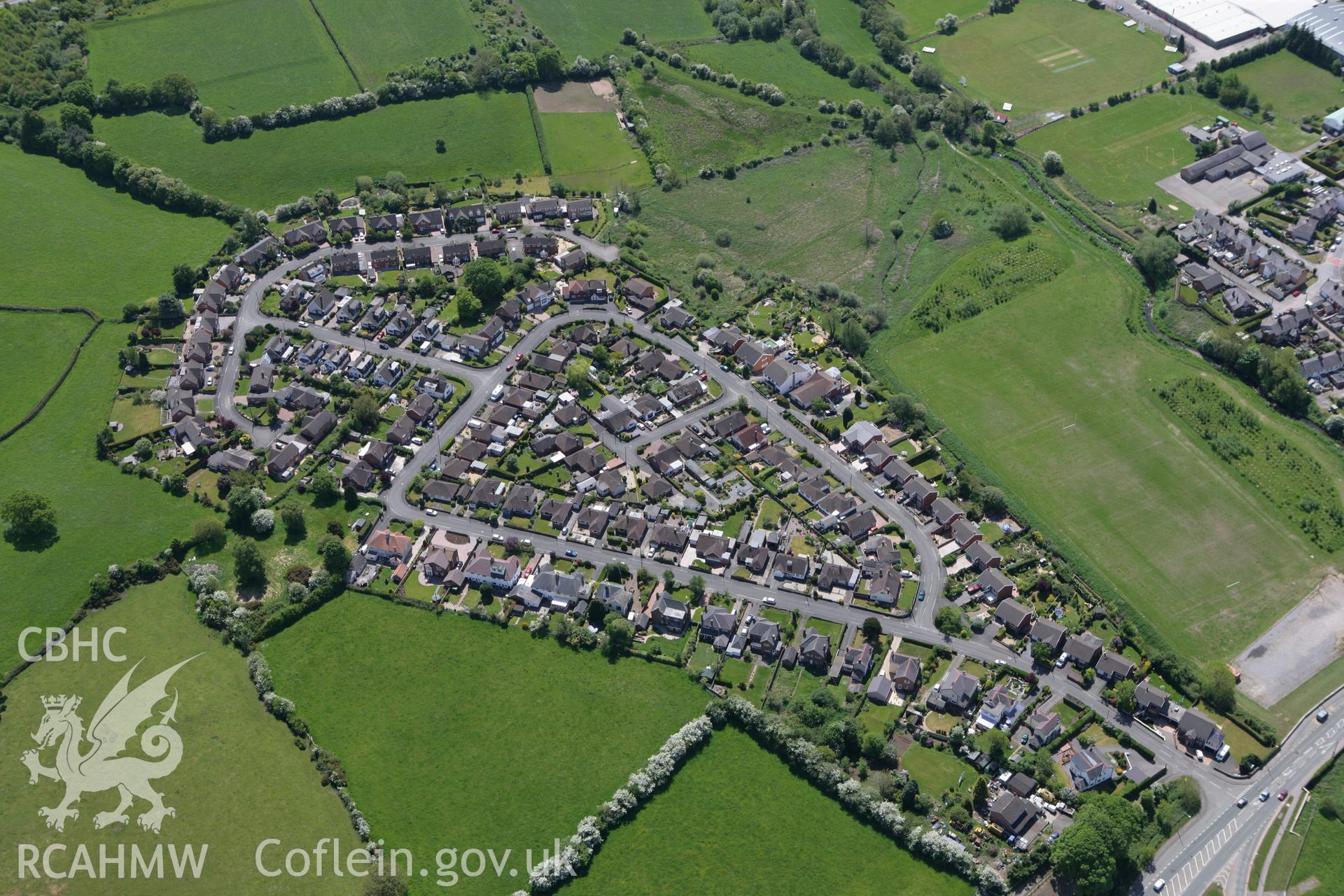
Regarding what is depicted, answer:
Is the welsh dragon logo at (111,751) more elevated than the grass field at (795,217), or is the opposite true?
the grass field at (795,217)

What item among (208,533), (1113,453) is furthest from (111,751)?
(1113,453)

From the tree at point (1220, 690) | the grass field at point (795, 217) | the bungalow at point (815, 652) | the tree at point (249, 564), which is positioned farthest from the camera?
the grass field at point (795, 217)

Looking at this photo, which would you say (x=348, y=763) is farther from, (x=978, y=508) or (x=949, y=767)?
(x=978, y=508)

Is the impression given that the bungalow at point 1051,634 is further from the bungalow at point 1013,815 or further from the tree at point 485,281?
the tree at point 485,281

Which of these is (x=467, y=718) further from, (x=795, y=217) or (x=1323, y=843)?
(x=795, y=217)

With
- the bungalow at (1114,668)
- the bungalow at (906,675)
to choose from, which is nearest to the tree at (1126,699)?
the bungalow at (1114,668)

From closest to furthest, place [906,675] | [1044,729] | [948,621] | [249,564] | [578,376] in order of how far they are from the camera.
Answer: [1044,729]
[906,675]
[948,621]
[249,564]
[578,376]

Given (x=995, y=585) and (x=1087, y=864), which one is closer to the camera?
(x=1087, y=864)

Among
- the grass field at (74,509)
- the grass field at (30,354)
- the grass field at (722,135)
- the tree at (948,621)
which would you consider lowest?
the grass field at (74,509)
